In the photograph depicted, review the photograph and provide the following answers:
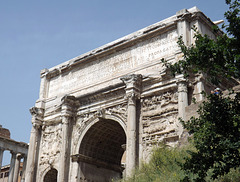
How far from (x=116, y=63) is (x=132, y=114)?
3.53 meters

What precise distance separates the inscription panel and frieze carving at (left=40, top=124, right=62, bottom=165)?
6.99 feet

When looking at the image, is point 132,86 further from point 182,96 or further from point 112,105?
point 182,96

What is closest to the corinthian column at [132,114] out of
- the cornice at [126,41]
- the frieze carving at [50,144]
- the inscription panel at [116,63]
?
the inscription panel at [116,63]

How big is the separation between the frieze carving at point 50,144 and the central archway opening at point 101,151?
1470mm

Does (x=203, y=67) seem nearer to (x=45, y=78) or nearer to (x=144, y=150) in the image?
(x=144, y=150)

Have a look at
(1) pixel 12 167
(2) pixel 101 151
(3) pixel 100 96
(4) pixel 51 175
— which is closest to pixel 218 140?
(3) pixel 100 96

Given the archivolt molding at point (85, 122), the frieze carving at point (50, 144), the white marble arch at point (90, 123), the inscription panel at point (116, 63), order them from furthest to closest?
the frieze carving at point (50, 144) → the archivolt molding at point (85, 122) → the white marble arch at point (90, 123) → the inscription panel at point (116, 63)

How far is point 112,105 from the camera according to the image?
1920 cm

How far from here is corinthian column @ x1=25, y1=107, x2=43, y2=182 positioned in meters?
21.1

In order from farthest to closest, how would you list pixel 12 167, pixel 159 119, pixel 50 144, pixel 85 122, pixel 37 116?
pixel 12 167, pixel 37 116, pixel 50 144, pixel 85 122, pixel 159 119

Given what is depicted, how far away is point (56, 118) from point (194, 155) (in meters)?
13.7

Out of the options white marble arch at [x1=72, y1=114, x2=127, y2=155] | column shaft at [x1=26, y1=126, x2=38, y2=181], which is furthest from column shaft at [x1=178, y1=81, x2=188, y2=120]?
column shaft at [x1=26, y1=126, x2=38, y2=181]

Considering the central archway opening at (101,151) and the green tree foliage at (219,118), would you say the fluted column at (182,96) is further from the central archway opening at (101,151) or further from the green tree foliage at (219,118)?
the green tree foliage at (219,118)

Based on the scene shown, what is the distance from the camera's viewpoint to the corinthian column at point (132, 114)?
16938 millimetres
